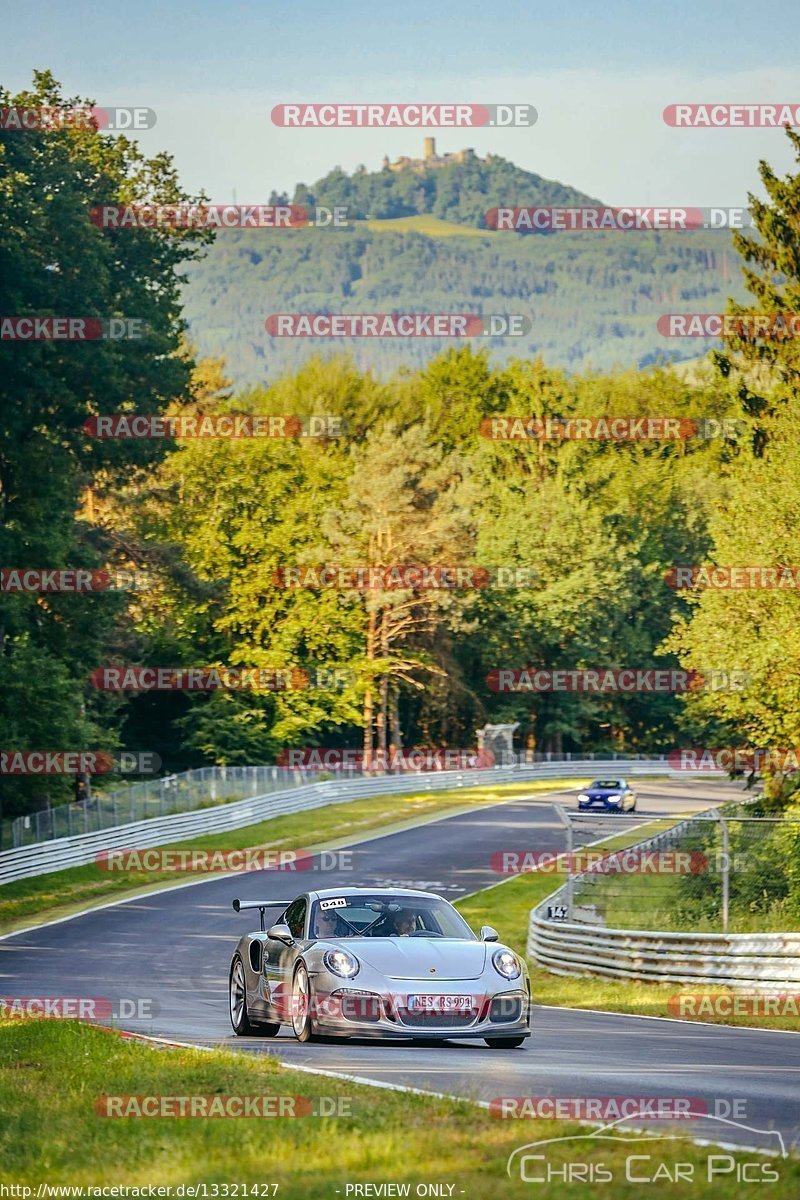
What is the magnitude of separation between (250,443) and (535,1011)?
57.0m

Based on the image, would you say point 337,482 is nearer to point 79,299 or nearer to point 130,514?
point 130,514

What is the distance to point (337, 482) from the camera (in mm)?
78188

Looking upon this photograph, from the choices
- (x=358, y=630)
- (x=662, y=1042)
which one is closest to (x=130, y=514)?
(x=358, y=630)

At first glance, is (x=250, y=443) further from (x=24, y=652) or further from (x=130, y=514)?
(x=24, y=652)

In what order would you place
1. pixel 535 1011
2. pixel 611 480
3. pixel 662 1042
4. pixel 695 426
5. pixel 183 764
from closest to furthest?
pixel 662 1042 < pixel 535 1011 < pixel 183 764 < pixel 611 480 < pixel 695 426

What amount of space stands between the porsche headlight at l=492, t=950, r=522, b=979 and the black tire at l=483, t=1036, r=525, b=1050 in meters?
0.53

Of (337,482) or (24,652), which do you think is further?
(337,482)

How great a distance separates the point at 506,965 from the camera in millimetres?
14148

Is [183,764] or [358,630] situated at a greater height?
[358,630]

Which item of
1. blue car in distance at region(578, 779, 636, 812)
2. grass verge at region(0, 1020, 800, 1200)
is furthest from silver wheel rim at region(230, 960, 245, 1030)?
blue car in distance at region(578, 779, 636, 812)

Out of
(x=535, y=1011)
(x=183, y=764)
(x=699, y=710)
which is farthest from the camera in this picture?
(x=183, y=764)

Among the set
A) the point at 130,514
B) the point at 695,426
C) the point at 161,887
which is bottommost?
the point at 161,887

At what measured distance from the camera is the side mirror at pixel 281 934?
591 inches

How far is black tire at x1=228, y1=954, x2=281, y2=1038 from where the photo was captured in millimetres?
15766
